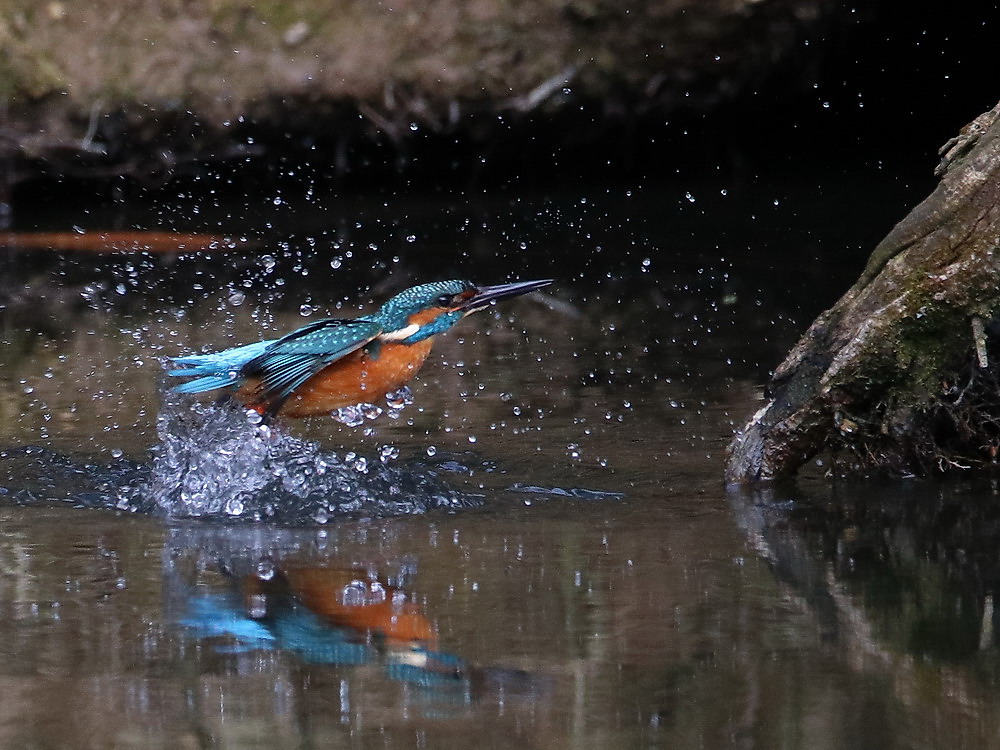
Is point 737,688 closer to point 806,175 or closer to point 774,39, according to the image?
point 774,39

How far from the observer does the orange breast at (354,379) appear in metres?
4.68

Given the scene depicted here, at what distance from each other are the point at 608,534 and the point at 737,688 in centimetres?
109

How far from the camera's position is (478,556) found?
3.53 meters

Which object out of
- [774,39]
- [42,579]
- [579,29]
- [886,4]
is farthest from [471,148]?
[42,579]

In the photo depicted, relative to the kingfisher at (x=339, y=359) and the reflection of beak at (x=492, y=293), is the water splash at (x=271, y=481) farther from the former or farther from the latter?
the reflection of beak at (x=492, y=293)

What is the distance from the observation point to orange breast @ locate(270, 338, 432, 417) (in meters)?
4.68

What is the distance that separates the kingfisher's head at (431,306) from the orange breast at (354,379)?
0.05 m

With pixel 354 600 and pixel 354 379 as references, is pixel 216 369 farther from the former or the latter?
pixel 354 600

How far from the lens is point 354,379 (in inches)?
185

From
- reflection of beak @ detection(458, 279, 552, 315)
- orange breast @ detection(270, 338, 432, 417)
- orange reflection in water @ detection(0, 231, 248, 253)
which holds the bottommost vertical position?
orange breast @ detection(270, 338, 432, 417)

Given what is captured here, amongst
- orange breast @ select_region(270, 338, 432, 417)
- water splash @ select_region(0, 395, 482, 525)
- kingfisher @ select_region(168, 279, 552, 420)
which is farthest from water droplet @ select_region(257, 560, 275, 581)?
orange breast @ select_region(270, 338, 432, 417)

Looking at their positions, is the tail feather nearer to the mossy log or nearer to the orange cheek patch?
the orange cheek patch

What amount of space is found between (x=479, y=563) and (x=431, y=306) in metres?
1.42

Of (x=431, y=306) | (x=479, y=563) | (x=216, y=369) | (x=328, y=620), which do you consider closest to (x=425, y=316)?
(x=431, y=306)
